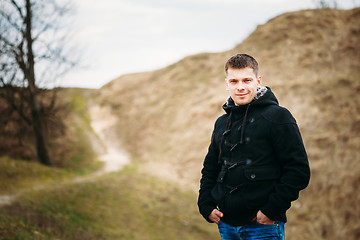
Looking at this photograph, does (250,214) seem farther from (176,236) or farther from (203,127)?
(203,127)

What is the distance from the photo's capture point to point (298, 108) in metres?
19.6

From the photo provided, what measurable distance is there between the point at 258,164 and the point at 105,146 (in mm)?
22356

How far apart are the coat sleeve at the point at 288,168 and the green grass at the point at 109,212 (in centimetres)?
635

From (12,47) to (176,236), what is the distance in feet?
41.6

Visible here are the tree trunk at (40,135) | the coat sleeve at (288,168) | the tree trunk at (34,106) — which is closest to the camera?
the coat sleeve at (288,168)

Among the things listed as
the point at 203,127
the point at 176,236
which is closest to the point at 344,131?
the point at 203,127

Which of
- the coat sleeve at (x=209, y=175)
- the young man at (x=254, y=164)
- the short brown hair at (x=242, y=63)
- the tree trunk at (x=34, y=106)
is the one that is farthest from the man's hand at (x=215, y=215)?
the tree trunk at (x=34, y=106)

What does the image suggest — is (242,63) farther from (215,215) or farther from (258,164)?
(215,215)

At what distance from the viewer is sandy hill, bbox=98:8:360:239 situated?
16.5 m

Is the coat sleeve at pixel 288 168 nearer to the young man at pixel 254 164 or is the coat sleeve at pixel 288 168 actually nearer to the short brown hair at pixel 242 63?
the young man at pixel 254 164

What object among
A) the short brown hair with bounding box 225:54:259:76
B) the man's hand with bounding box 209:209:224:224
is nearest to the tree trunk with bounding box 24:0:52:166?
the short brown hair with bounding box 225:54:259:76

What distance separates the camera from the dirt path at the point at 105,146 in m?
17.7

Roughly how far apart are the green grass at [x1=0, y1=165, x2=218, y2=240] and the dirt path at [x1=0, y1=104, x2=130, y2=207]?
1.05 m

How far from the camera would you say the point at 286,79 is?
21375 mm
